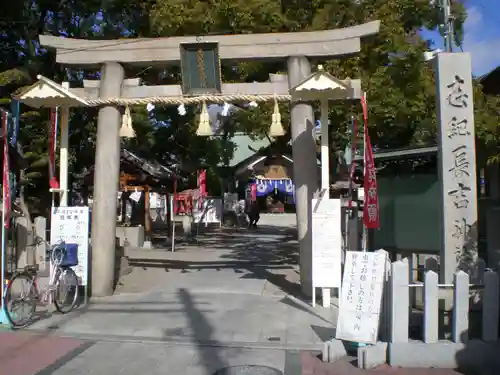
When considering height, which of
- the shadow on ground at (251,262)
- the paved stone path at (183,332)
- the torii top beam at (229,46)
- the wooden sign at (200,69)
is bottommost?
the paved stone path at (183,332)

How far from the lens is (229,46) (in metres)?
10.3

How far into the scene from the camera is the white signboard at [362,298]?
6387 millimetres

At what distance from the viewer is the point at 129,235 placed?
1986 centimetres

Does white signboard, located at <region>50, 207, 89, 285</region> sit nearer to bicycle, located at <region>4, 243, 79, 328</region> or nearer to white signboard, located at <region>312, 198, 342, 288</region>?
bicycle, located at <region>4, 243, 79, 328</region>

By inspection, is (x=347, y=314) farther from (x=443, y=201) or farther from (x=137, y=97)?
(x=137, y=97)

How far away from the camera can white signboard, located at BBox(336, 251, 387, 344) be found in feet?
21.0

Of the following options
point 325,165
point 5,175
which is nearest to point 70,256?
point 5,175

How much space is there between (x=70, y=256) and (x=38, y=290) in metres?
0.77

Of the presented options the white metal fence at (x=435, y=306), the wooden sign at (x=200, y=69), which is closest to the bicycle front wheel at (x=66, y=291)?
the wooden sign at (x=200, y=69)

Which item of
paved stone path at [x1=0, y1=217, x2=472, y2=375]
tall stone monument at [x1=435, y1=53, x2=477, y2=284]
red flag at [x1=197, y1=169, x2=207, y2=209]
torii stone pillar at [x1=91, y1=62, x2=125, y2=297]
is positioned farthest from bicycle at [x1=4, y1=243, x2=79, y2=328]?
red flag at [x1=197, y1=169, x2=207, y2=209]

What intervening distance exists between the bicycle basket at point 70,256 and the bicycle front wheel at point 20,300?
79 centimetres

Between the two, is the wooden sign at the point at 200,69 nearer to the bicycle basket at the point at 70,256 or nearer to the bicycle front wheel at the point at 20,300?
the bicycle basket at the point at 70,256

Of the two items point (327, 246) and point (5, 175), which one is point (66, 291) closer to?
point (5, 175)

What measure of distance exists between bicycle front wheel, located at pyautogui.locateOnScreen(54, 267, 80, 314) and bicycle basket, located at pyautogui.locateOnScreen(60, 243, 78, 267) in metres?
0.09
